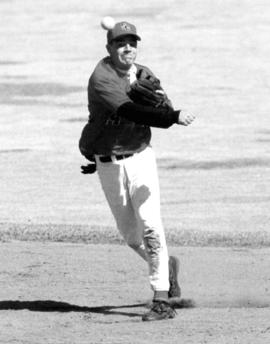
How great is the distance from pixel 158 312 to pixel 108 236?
11.5 feet

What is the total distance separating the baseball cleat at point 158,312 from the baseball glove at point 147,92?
1202 mm

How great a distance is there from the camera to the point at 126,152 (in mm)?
8203

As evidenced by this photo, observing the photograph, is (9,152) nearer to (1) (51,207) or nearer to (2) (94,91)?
(1) (51,207)

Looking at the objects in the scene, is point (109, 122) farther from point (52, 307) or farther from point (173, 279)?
point (52, 307)

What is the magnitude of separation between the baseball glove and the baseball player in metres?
0.06

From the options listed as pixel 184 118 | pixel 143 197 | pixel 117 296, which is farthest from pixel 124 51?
pixel 117 296

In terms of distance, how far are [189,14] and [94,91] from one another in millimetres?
23372

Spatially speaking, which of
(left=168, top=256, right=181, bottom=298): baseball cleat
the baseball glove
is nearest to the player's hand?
the baseball glove

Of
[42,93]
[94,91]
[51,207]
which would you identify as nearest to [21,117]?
[42,93]

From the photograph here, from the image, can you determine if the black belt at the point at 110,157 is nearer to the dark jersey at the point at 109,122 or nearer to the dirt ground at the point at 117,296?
the dark jersey at the point at 109,122

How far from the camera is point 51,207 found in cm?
1331

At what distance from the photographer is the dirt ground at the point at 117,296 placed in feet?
25.4

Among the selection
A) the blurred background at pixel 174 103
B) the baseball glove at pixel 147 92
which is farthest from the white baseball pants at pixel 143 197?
the blurred background at pixel 174 103

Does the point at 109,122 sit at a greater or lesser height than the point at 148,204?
greater
